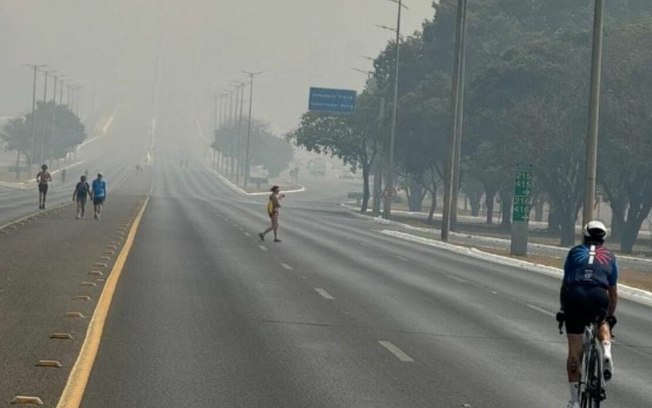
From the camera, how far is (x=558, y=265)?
42.7 meters

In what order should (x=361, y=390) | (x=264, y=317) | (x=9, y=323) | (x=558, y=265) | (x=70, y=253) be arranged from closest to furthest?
(x=361, y=390) → (x=9, y=323) → (x=264, y=317) → (x=70, y=253) → (x=558, y=265)

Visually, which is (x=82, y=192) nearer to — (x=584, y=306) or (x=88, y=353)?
(x=88, y=353)

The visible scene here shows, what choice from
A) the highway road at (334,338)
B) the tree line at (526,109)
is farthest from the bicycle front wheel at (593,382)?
the tree line at (526,109)

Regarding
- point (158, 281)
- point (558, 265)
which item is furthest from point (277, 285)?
point (558, 265)

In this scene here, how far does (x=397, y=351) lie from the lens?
1738 centimetres

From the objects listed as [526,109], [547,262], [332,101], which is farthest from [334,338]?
[332,101]

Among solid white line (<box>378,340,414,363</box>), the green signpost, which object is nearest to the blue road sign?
the green signpost

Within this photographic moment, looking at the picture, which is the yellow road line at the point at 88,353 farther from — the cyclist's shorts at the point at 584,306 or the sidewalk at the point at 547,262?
the sidewalk at the point at 547,262

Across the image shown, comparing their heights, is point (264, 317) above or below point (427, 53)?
below

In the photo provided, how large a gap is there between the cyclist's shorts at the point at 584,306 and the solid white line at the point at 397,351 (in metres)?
4.17

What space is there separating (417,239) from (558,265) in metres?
15.9

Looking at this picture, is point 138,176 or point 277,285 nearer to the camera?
point 277,285

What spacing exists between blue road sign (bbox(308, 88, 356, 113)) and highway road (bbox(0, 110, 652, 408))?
6721cm

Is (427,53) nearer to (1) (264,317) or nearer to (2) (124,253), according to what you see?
(2) (124,253)
